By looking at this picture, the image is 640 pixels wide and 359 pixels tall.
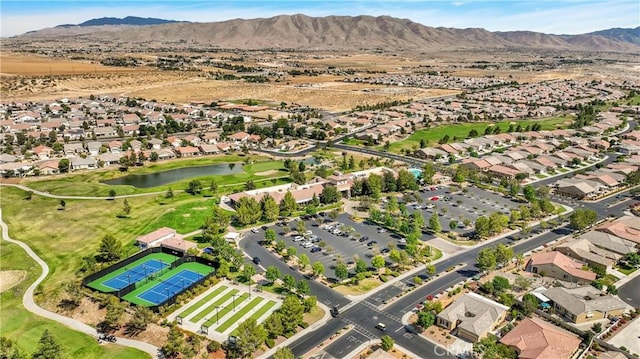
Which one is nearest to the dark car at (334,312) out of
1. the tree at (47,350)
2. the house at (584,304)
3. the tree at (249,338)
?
the tree at (249,338)

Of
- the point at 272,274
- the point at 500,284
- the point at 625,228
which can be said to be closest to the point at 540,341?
the point at 500,284

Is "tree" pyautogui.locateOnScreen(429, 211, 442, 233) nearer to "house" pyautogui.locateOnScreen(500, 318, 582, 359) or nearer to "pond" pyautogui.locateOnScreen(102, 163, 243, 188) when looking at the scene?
"house" pyautogui.locateOnScreen(500, 318, 582, 359)

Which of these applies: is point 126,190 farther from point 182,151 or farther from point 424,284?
point 424,284

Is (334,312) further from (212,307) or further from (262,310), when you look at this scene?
(212,307)

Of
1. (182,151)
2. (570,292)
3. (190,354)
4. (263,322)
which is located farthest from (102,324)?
(182,151)

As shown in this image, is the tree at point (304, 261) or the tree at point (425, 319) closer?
the tree at point (425, 319)

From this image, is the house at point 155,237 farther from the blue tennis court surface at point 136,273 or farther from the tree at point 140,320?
the tree at point 140,320
